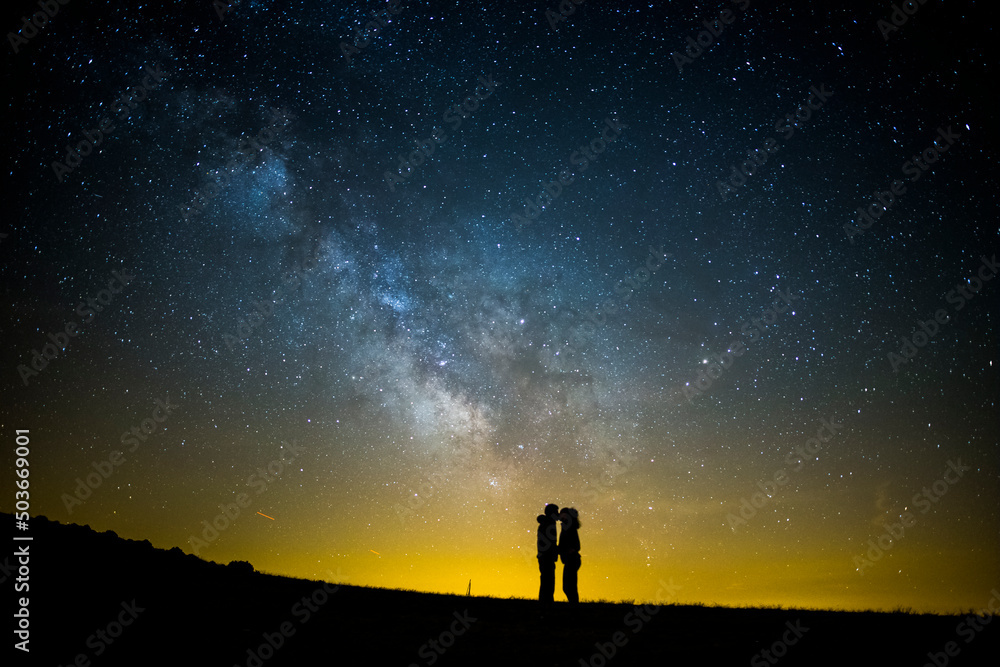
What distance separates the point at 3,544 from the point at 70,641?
5.31 m

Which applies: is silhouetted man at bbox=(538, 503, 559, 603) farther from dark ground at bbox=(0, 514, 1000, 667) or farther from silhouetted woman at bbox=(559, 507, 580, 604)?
dark ground at bbox=(0, 514, 1000, 667)

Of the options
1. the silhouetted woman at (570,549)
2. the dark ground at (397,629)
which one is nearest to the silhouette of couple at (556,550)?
the silhouetted woman at (570,549)

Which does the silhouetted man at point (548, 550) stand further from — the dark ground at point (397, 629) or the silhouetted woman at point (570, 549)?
the dark ground at point (397, 629)

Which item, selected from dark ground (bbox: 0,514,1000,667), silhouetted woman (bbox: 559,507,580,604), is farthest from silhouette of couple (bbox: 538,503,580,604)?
dark ground (bbox: 0,514,1000,667)

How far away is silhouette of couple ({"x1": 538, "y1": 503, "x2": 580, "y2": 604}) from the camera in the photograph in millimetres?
9578

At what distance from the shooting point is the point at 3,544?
10.6 m

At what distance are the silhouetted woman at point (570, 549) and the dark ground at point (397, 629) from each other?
49 cm

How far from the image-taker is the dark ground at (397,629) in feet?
20.5

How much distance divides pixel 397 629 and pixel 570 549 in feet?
11.1

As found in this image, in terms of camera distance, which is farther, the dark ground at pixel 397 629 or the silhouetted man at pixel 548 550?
the silhouetted man at pixel 548 550

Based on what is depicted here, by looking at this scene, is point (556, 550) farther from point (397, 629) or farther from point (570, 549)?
point (397, 629)

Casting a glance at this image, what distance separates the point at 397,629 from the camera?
301 inches

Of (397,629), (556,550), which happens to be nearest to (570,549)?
(556,550)

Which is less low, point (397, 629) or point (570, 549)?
point (570, 549)
